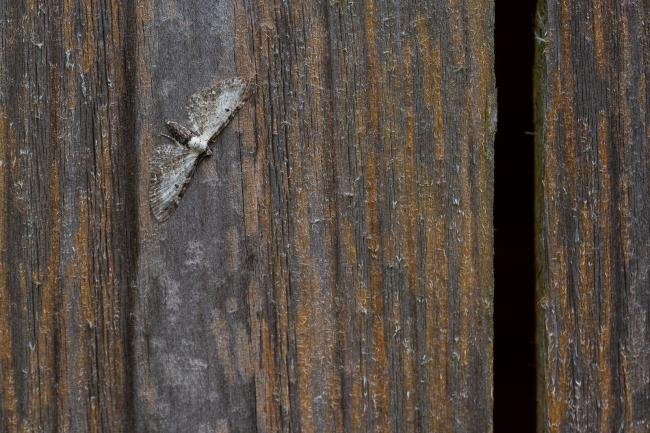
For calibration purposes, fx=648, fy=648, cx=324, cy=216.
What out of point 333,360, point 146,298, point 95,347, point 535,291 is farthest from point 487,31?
point 95,347

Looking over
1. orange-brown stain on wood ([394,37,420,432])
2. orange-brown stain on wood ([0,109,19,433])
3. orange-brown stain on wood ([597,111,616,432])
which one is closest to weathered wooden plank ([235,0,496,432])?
orange-brown stain on wood ([394,37,420,432])

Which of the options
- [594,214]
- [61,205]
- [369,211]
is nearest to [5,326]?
[61,205]

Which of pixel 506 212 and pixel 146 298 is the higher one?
pixel 506 212

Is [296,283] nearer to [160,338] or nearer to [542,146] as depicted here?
[160,338]

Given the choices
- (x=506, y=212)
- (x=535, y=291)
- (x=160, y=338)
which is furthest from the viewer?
(x=506, y=212)

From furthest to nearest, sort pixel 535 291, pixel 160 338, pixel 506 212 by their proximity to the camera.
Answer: pixel 506 212 < pixel 535 291 < pixel 160 338

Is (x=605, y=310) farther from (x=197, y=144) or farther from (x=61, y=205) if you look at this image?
(x=61, y=205)

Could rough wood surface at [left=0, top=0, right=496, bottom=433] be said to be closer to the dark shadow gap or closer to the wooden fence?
the wooden fence
